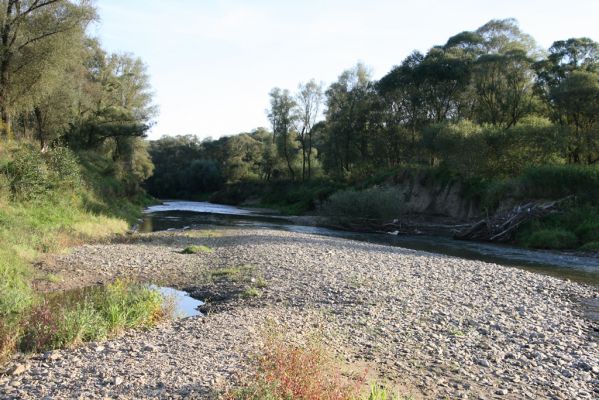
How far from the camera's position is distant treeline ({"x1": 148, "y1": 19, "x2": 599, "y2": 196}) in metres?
45.7

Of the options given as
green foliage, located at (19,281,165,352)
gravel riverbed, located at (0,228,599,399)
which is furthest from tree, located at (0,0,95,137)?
green foliage, located at (19,281,165,352)

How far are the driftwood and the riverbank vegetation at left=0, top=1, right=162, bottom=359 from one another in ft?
90.8

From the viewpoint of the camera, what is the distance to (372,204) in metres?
47.3

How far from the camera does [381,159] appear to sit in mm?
77000

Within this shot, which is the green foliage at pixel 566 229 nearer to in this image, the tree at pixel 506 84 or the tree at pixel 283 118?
the tree at pixel 506 84

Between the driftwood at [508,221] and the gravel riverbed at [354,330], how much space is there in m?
16.9

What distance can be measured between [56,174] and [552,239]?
33.7 m

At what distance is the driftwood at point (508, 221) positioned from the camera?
37219 millimetres

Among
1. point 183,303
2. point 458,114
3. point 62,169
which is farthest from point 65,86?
point 458,114

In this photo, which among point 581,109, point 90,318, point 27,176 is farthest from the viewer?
point 581,109

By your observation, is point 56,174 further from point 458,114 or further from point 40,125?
point 458,114

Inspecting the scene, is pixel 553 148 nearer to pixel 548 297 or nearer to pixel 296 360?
pixel 548 297

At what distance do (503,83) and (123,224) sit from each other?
45.2 m

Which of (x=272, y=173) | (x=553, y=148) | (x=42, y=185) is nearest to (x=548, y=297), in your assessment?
(x=42, y=185)
